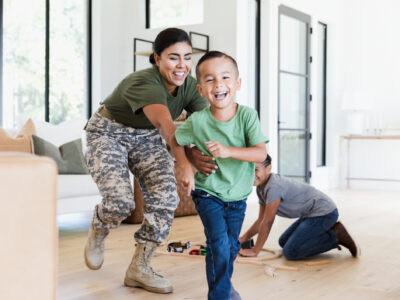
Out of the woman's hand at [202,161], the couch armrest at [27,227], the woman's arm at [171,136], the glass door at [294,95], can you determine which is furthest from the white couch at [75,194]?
the glass door at [294,95]

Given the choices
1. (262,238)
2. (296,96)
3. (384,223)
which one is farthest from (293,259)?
(296,96)

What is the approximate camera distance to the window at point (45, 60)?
6.07 metres

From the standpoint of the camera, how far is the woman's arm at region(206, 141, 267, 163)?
5.79 feet

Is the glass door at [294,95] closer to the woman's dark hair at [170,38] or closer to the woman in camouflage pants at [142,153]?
the woman in camouflage pants at [142,153]

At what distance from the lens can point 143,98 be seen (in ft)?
7.09

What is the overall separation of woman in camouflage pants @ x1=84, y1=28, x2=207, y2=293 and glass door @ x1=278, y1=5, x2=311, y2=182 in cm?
470

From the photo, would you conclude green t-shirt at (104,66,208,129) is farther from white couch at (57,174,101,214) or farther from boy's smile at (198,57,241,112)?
white couch at (57,174,101,214)

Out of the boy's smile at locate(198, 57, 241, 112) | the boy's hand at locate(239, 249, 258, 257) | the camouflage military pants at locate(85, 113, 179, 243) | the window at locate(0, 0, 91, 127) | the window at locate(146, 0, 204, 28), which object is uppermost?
the window at locate(146, 0, 204, 28)

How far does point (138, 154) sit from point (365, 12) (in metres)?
6.77

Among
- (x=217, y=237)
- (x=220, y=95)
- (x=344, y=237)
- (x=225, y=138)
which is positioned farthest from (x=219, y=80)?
(x=344, y=237)

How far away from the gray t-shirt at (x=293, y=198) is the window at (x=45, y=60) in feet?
12.8

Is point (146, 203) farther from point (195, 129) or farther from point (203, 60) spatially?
point (203, 60)

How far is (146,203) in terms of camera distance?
238 centimetres

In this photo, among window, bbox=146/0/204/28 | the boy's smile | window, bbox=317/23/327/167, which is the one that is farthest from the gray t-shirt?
window, bbox=317/23/327/167
